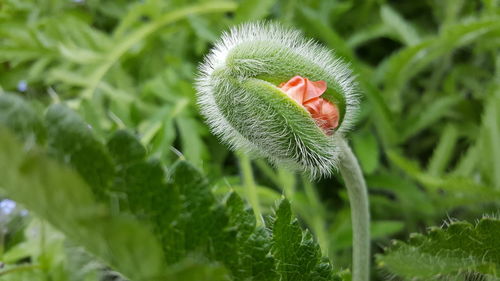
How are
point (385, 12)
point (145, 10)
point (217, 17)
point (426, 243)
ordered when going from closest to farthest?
point (426, 243) < point (385, 12) < point (145, 10) < point (217, 17)

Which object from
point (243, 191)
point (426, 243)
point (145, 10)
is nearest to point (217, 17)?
point (145, 10)

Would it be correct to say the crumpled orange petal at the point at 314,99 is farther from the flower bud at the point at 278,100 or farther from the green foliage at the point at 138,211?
the green foliage at the point at 138,211

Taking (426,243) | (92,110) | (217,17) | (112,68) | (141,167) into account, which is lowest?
(426,243)

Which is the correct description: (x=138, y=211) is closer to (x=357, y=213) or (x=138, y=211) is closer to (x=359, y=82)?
(x=357, y=213)

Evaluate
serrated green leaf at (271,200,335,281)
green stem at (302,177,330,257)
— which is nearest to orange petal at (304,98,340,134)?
serrated green leaf at (271,200,335,281)

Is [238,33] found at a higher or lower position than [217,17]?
lower

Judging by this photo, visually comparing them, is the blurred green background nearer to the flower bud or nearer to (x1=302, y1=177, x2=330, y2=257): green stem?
(x1=302, y1=177, x2=330, y2=257): green stem

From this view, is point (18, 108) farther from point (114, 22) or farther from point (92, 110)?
point (114, 22)

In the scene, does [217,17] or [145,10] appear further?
Answer: [217,17]
